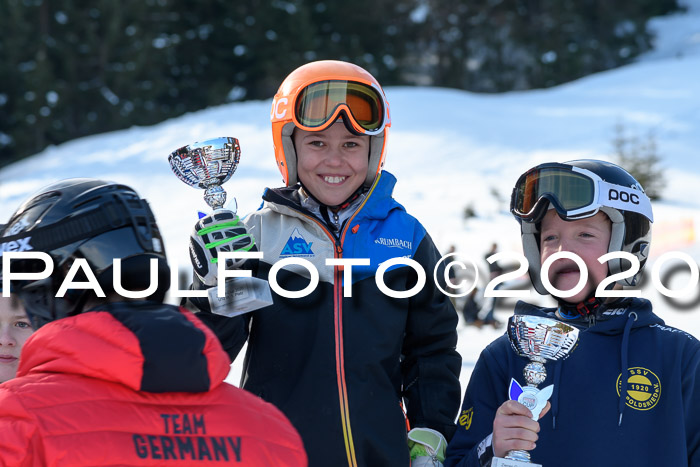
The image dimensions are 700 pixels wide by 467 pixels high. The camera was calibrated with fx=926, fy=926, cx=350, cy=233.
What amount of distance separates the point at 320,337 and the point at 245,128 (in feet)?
71.0

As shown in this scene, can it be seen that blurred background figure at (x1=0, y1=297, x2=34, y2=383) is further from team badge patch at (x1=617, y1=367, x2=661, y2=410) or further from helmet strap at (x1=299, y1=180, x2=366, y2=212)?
team badge patch at (x1=617, y1=367, x2=661, y2=410)

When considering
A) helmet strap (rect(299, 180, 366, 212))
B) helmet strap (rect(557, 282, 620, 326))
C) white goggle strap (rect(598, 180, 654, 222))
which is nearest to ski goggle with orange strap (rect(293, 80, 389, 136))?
helmet strap (rect(299, 180, 366, 212))

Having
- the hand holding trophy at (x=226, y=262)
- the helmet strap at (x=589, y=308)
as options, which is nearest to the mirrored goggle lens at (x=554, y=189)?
the helmet strap at (x=589, y=308)

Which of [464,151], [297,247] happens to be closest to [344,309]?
[297,247]

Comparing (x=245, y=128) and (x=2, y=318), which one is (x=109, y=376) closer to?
(x=2, y=318)

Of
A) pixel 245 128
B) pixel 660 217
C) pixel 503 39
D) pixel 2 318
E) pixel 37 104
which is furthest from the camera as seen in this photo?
pixel 503 39

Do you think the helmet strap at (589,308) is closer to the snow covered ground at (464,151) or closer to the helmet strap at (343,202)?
the helmet strap at (343,202)

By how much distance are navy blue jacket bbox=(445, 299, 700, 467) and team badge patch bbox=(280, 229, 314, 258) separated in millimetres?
701

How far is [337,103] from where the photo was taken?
332cm

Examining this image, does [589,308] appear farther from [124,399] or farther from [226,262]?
[124,399]

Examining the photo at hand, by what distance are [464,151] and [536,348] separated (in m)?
20.7

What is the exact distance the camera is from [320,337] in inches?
119

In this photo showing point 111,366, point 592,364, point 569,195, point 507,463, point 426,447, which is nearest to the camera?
point 111,366

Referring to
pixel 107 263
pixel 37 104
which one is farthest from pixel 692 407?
pixel 37 104
